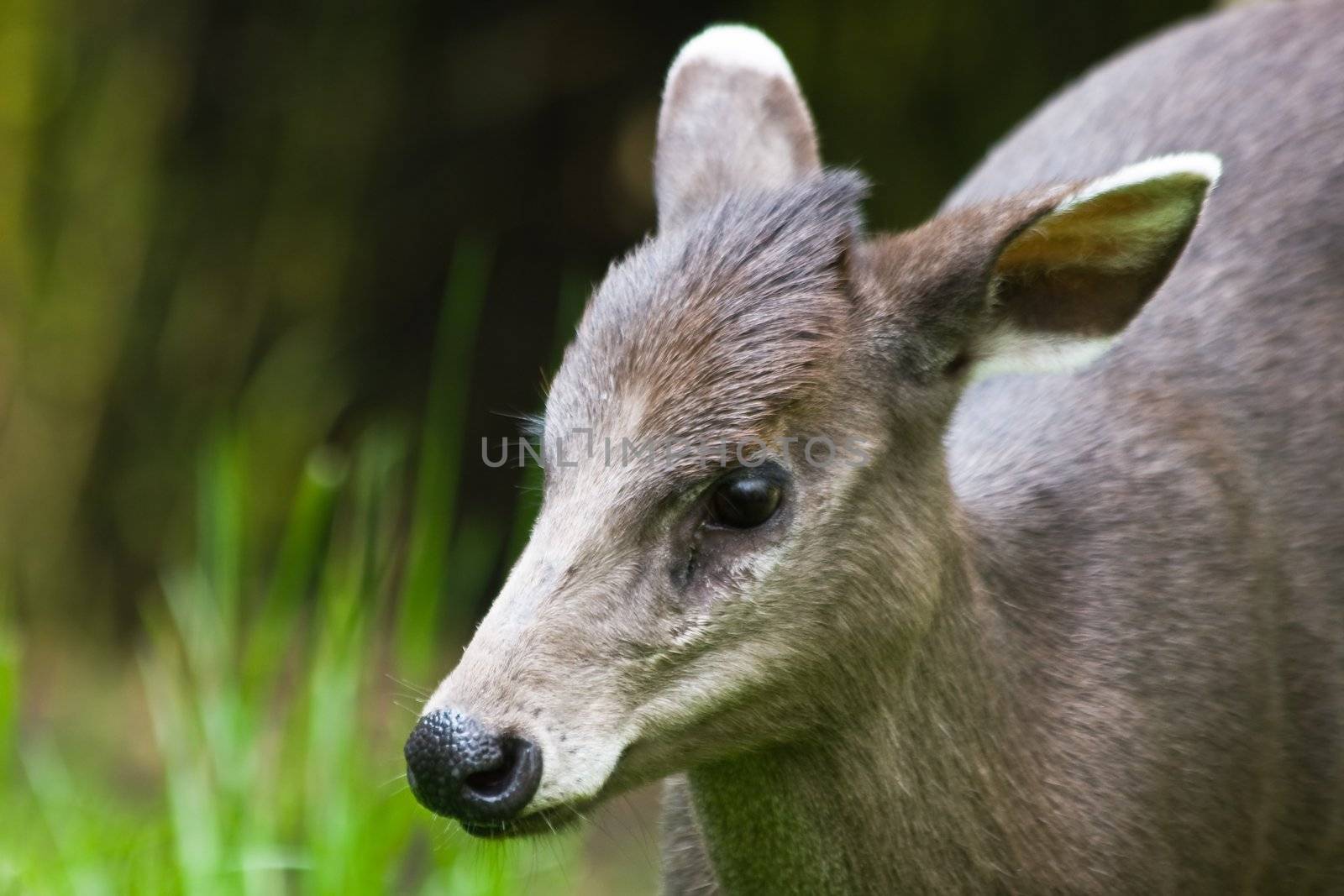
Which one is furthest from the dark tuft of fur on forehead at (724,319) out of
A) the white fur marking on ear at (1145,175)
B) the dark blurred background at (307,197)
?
the dark blurred background at (307,197)

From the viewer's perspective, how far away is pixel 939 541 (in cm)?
303

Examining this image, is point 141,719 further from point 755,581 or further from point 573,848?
point 755,581

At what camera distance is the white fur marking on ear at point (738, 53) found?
3756 mm

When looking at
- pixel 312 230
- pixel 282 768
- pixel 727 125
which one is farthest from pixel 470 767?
pixel 312 230

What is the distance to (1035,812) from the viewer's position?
312 centimetres

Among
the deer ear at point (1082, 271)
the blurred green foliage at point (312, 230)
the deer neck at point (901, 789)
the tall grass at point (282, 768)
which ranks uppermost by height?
the blurred green foliage at point (312, 230)

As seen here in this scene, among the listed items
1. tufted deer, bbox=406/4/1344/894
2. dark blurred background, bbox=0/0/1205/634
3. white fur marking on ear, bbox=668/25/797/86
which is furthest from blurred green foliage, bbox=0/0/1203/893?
tufted deer, bbox=406/4/1344/894

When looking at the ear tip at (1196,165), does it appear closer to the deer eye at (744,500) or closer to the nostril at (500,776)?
the deer eye at (744,500)

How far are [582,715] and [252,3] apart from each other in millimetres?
5823

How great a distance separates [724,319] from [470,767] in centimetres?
86

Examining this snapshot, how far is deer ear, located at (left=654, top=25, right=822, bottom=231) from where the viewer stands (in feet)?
11.7

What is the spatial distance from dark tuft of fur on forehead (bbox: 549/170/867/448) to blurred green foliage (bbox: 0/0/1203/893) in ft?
11.8

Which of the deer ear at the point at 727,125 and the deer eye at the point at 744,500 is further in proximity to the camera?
the deer ear at the point at 727,125

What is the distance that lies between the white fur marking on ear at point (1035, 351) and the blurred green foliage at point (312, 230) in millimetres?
3714
